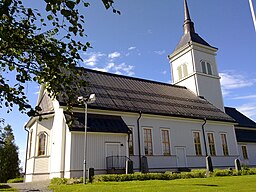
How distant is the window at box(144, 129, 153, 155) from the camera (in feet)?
71.8

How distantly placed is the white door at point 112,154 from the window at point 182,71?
17949 millimetres

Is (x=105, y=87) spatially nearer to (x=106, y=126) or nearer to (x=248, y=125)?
(x=106, y=126)

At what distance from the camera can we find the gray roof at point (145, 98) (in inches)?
859

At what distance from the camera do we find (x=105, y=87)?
23531mm

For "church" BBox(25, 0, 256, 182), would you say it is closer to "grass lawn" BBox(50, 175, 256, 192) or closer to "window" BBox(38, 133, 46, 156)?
"window" BBox(38, 133, 46, 156)

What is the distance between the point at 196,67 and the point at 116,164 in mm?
18602

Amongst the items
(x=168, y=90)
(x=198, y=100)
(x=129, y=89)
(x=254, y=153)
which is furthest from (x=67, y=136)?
(x=254, y=153)

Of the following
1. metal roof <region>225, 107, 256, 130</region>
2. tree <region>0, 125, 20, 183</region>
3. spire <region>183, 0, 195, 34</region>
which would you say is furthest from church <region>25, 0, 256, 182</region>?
tree <region>0, 125, 20, 183</region>

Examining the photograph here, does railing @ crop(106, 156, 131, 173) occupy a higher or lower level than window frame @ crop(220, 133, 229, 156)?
lower

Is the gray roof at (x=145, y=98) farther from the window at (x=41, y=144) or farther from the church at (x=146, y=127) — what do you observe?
the window at (x=41, y=144)

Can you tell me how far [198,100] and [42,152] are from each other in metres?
18.7

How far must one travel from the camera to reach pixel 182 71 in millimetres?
34031

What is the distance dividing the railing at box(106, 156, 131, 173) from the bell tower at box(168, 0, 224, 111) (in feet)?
53.0

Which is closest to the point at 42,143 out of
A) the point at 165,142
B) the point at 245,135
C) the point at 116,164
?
the point at 116,164
